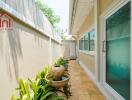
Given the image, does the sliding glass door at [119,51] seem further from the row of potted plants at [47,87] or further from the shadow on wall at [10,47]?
the shadow on wall at [10,47]

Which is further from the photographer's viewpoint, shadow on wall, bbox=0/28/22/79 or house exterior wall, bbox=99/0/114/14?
house exterior wall, bbox=99/0/114/14

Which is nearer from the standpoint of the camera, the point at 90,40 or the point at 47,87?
the point at 47,87

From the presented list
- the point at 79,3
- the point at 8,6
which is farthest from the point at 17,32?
the point at 79,3

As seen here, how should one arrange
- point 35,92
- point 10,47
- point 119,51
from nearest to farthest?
point 10,47
point 35,92
point 119,51

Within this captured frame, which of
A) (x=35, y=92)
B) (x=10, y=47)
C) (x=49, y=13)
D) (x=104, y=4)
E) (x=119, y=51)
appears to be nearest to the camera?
(x=10, y=47)

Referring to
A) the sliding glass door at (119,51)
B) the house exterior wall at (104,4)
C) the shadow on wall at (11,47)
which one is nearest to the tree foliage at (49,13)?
the house exterior wall at (104,4)

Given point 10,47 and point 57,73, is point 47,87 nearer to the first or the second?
point 57,73

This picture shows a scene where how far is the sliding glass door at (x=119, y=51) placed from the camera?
2852 mm

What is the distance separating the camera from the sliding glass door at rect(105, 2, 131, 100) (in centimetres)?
285

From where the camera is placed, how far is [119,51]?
3.25 meters

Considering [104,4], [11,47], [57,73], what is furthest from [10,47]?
[104,4]

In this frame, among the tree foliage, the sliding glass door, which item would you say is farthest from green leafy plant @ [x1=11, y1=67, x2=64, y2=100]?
the tree foliage

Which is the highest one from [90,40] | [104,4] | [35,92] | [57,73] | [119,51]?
[104,4]

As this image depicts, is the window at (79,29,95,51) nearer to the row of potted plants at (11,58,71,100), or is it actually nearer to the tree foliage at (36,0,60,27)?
the row of potted plants at (11,58,71,100)
